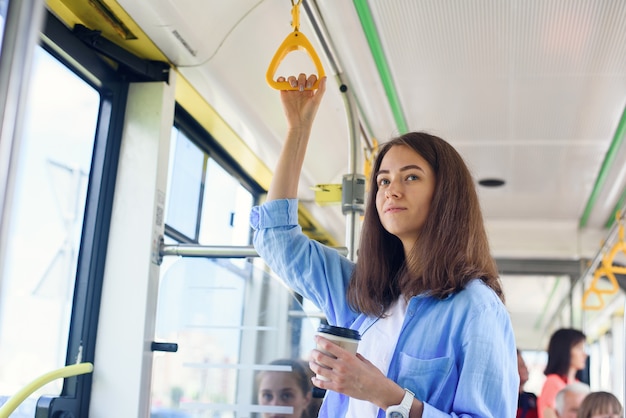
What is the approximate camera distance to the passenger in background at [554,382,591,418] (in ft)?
14.3

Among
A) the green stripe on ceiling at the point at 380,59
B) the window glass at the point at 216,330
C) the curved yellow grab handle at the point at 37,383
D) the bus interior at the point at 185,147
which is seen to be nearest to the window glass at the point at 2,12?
the bus interior at the point at 185,147

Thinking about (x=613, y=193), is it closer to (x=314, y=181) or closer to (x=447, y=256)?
(x=314, y=181)

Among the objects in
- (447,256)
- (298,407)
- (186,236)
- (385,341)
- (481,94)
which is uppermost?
(481,94)

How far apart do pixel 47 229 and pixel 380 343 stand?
5.04 ft

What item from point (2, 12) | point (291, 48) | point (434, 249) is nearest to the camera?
point (2, 12)

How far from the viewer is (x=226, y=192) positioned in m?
4.29

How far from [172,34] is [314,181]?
6.93ft

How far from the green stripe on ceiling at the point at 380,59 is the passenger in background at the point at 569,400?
171 cm

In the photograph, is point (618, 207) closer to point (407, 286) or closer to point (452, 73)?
point (452, 73)

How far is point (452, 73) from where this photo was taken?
12.6ft

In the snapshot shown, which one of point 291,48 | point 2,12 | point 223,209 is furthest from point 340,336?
point 223,209

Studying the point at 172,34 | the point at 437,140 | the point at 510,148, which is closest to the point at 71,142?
the point at 172,34

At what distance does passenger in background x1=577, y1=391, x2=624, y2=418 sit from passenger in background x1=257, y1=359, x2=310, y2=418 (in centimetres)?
195

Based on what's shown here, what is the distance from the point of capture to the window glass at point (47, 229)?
2.62 m
